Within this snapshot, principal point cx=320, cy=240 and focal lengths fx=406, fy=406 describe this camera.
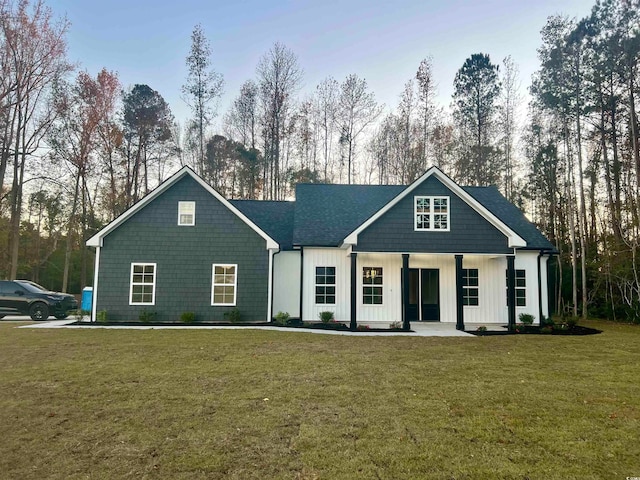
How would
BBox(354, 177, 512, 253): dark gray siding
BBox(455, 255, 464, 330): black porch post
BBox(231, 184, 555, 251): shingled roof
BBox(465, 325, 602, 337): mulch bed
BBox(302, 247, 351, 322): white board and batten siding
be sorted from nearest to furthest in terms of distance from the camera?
BBox(465, 325, 602, 337): mulch bed, BBox(455, 255, 464, 330): black porch post, BBox(354, 177, 512, 253): dark gray siding, BBox(302, 247, 351, 322): white board and batten siding, BBox(231, 184, 555, 251): shingled roof

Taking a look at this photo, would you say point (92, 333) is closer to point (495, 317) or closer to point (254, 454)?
point (254, 454)

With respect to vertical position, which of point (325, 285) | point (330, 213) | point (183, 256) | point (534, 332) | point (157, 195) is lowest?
→ point (534, 332)

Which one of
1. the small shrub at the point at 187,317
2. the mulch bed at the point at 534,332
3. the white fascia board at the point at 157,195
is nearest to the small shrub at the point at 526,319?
the mulch bed at the point at 534,332

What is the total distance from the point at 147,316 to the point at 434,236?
10.5m

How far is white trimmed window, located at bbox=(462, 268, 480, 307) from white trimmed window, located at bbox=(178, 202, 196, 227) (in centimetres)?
1067

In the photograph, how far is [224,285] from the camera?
15.0 meters

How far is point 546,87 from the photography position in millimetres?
21281

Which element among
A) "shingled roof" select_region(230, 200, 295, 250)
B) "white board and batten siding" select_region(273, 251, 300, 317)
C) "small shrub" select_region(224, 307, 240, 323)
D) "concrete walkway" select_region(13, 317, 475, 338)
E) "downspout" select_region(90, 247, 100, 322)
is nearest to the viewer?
"concrete walkway" select_region(13, 317, 475, 338)

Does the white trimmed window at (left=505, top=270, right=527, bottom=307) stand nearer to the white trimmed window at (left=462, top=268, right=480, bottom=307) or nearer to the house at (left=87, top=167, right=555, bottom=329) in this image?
the house at (left=87, top=167, right=555, bottom=329)

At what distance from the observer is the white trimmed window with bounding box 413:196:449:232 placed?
14.2 metres

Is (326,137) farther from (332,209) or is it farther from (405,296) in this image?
(405,296)

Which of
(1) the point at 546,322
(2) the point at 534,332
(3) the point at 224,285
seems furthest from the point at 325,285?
(1) the point at 546,322

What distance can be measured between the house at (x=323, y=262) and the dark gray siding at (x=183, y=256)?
0.12ft

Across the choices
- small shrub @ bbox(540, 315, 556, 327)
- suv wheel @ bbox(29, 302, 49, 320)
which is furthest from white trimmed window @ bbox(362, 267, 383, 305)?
suv wheel @ bbox(29, 302, 49, 320)
